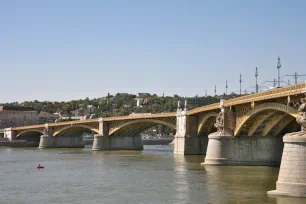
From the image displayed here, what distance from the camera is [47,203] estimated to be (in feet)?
128

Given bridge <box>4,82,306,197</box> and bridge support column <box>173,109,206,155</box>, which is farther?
bridge support column <box>173,109,206,155</box>

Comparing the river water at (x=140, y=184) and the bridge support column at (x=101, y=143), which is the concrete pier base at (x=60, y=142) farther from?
the river water at (x=140, y=184)

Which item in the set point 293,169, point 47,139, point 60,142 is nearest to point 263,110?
point 293,169

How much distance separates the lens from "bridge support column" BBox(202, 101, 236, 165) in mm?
67125

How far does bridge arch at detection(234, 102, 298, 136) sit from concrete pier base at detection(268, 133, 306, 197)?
48.1 feet

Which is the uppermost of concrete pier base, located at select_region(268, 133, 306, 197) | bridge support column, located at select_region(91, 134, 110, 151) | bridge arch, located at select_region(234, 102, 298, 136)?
bridge arch, located at select_region(234, 102, 298, 136)

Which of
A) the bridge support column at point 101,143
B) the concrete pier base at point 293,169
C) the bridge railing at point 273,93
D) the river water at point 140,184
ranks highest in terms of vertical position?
the bridge railing at point 273,93

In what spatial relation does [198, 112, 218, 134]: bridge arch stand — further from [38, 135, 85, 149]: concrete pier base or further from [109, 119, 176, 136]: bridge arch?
[38, 135, 85, 149]: concrete pier base

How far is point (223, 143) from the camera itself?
224 ft

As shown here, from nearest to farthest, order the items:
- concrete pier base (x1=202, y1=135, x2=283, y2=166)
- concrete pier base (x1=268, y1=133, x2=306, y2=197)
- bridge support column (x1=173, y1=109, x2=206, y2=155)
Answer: concrete pier base (x1=268, y1=133, x2=306, y2=197) < concrete pier base (x1=202, y1=135, x2=283, y2=166) < bridge support column (x1=173, y1=109, x2=206, y2=155)

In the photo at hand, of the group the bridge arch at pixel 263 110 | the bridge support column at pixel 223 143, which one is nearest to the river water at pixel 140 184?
the bridge support column at pixel 223 143

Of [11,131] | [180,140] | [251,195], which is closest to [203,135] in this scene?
[180,140]

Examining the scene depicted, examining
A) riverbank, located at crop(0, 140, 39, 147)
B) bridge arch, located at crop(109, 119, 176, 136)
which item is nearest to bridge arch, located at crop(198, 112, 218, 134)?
bridge arch, located at crop(109, 119, 176, 136)

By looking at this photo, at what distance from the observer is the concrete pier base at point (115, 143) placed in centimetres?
11506
